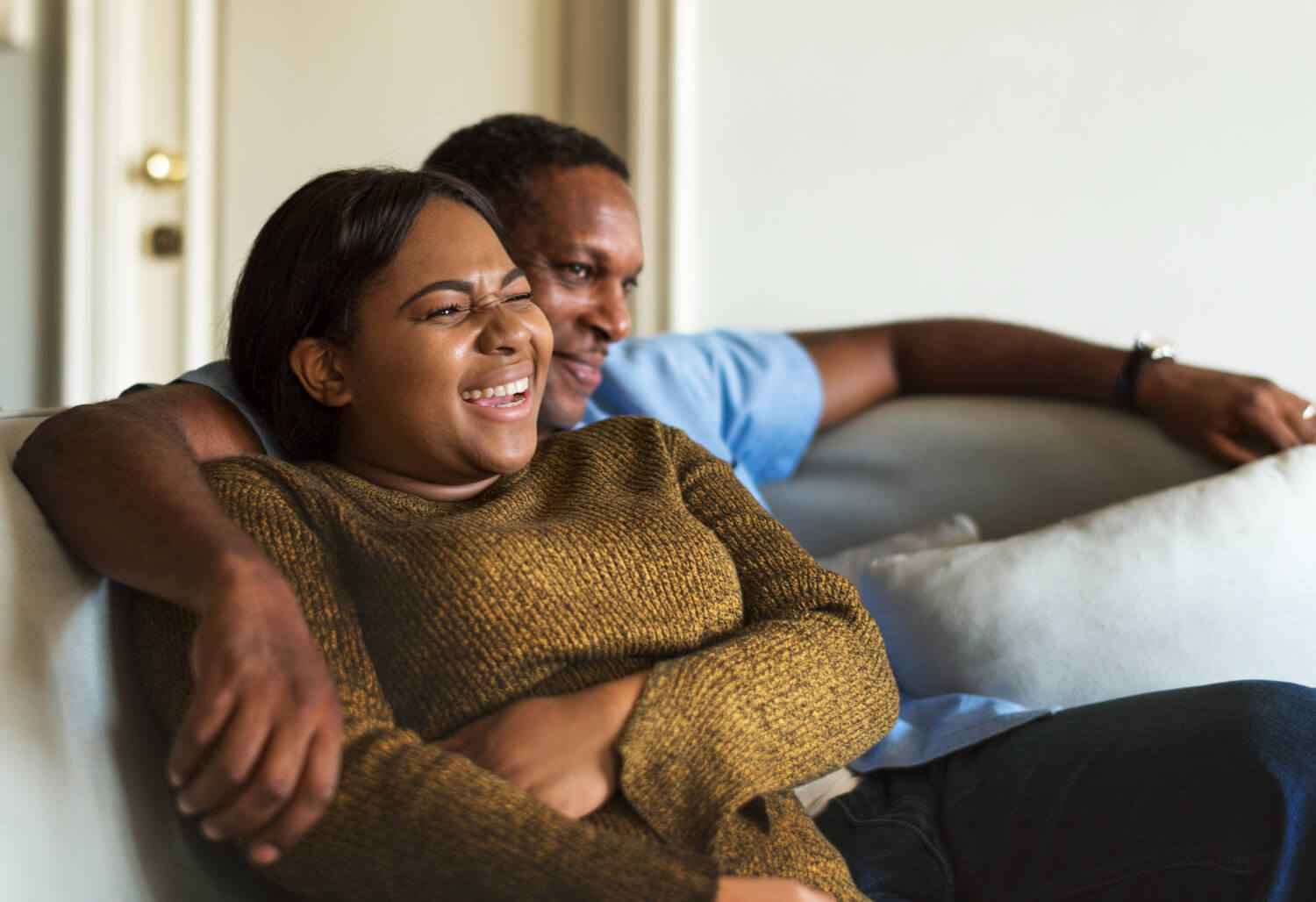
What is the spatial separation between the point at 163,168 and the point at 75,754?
1989mm

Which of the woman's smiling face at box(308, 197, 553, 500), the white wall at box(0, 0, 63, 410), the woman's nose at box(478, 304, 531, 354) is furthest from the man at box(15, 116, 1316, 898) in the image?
the white wall at box(0, 0, 63, 410)

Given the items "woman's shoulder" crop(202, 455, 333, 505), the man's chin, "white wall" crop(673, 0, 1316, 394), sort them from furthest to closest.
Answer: "white wall" crop(673, 0, 1316, 394) < the man's chin < "woman's shoulder" crop(202, 455, 333, 505)

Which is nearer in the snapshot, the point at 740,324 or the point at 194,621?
the point at 194,621

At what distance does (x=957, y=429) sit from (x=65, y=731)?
122cm

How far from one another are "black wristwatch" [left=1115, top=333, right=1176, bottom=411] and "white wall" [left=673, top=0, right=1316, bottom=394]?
295mm

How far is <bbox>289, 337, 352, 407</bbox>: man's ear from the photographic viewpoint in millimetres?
1064

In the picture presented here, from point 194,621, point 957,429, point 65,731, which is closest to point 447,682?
point 194,621

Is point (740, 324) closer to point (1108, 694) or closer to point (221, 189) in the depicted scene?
point (1108, 694)

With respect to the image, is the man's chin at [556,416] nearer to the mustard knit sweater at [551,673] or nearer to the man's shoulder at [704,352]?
the man's shoulder at [704,352]

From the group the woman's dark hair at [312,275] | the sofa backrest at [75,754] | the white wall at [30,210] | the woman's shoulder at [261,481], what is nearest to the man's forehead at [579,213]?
the woman's dark hair at [312,275]

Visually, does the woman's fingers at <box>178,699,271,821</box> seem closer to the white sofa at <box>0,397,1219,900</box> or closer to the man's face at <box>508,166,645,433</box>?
the white sofa at <box>0,397,1219,900</box>

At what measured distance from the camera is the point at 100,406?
0.99 meters

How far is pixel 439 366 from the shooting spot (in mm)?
1017

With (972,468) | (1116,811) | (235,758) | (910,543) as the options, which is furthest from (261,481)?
(972,468)
